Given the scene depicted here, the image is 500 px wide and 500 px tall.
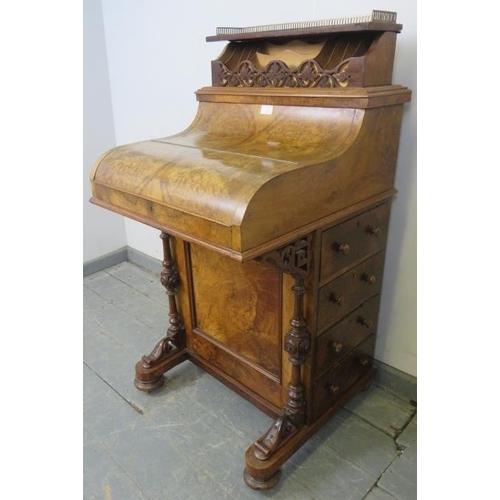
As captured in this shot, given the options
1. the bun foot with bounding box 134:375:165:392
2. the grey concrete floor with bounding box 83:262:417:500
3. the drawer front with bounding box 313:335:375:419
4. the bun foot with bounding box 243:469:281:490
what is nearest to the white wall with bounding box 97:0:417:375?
the drawer front with bounding box 313:335:375:419

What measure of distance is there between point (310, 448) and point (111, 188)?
1145 mm

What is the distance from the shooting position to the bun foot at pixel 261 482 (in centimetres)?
139

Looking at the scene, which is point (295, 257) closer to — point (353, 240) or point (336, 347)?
point (353, 240)

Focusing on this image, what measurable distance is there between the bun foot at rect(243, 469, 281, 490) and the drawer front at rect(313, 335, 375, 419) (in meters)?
0.25

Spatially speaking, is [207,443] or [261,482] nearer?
[261,482]

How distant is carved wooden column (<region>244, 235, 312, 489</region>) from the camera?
1254 mm

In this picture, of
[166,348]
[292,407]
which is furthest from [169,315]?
[292,407]

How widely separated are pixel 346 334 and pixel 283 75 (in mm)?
919

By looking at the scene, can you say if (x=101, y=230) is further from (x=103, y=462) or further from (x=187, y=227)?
(x=187, y=227)

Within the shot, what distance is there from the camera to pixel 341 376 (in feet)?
5.34

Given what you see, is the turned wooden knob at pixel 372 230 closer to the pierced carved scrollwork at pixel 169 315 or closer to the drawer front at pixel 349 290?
the drawer front at pixel 349 290

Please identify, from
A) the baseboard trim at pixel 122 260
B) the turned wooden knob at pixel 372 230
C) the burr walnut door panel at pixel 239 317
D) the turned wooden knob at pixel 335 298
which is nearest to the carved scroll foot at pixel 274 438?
the burr walnut door panel at pixel 239 317

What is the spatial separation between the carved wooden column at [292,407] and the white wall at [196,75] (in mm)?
537

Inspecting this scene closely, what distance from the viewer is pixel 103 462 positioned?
153 cm
